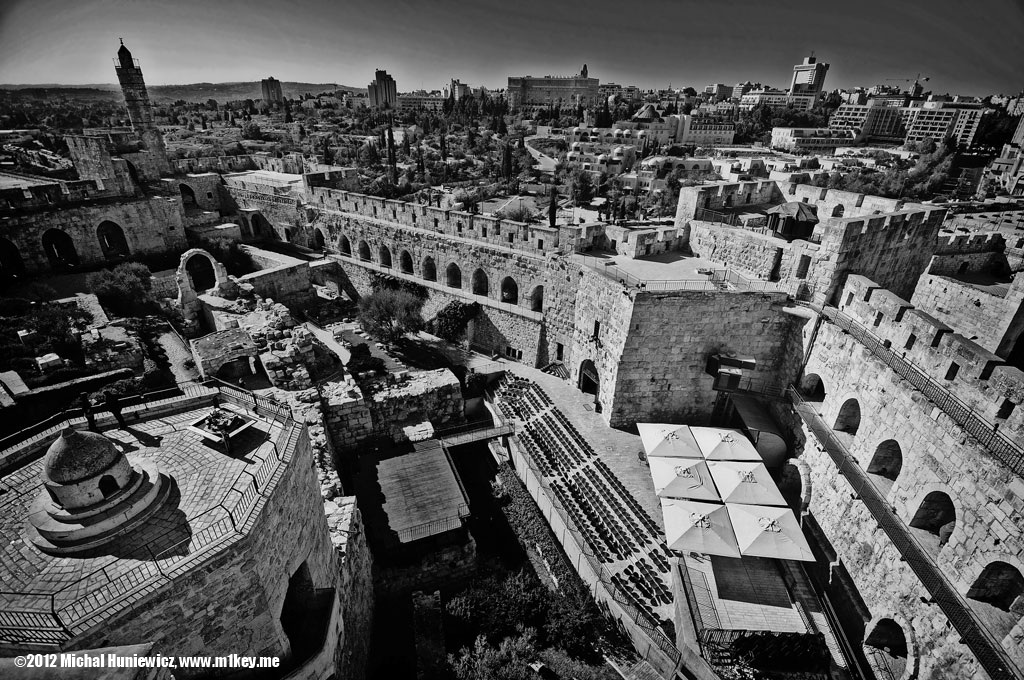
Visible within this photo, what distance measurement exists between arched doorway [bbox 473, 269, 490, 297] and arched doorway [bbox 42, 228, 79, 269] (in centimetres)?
1800

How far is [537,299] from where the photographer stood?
711 inches

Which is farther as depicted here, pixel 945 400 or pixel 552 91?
pixel 552 91

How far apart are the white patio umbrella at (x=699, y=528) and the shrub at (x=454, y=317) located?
1117cm

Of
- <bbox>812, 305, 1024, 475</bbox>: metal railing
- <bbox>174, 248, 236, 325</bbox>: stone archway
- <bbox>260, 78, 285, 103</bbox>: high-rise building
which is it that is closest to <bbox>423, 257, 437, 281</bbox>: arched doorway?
<bbox>174, 248, 236, 325</bbox>: stone archway

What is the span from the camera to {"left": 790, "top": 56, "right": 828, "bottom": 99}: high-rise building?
154000mm

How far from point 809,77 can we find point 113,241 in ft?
680

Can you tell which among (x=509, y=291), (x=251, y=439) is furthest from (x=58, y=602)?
(x=509, y=291)

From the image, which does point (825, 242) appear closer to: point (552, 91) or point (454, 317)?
point (454, 317)

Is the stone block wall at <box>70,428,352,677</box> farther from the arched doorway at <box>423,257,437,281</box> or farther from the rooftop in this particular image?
the arched doorway at <box>423,257,437,281</box>

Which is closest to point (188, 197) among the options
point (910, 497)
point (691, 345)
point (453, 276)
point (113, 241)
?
A: point (113, 241)

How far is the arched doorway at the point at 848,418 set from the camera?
1121cm

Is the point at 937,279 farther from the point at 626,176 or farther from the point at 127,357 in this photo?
the point at 626,176

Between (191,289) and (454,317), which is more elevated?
(191,289)

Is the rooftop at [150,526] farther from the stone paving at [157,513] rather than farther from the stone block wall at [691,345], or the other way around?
the stone block wall at [691,345]
